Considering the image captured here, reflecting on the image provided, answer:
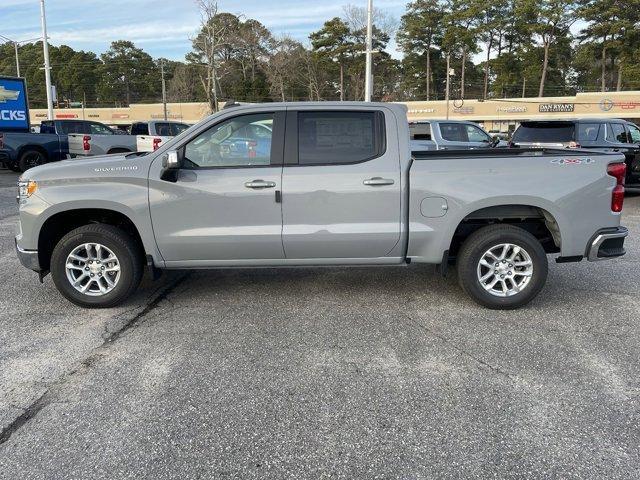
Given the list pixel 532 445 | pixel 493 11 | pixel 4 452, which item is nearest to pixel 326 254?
pixel 532 445

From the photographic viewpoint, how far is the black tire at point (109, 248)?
4.93 meters

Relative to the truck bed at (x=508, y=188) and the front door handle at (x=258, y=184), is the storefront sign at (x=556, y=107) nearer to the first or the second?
the truck bed at (x=508, y=188)

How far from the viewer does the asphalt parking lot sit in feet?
9.31

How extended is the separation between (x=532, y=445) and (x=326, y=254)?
250 cm

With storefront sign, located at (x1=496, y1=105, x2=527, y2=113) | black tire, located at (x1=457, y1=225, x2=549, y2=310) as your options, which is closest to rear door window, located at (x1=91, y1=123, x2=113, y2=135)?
black tire, located at (x1=457, y1=225, x2=549, y2=310)

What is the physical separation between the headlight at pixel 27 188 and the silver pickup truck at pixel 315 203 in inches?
0.7

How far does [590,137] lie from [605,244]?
837cm

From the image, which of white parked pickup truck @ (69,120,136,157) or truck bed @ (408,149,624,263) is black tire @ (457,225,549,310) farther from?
white parked pickup truck @ (69,120,136,157)

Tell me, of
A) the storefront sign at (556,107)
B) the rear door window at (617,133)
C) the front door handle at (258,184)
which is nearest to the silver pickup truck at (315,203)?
the front door handle at (258,184)

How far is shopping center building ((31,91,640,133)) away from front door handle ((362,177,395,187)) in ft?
144

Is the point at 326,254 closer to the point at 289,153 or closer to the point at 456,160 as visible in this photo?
the point at 289,153

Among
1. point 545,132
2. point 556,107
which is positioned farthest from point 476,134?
point 556,107

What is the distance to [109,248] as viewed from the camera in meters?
4.94

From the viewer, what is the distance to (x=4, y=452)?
2.90 m
